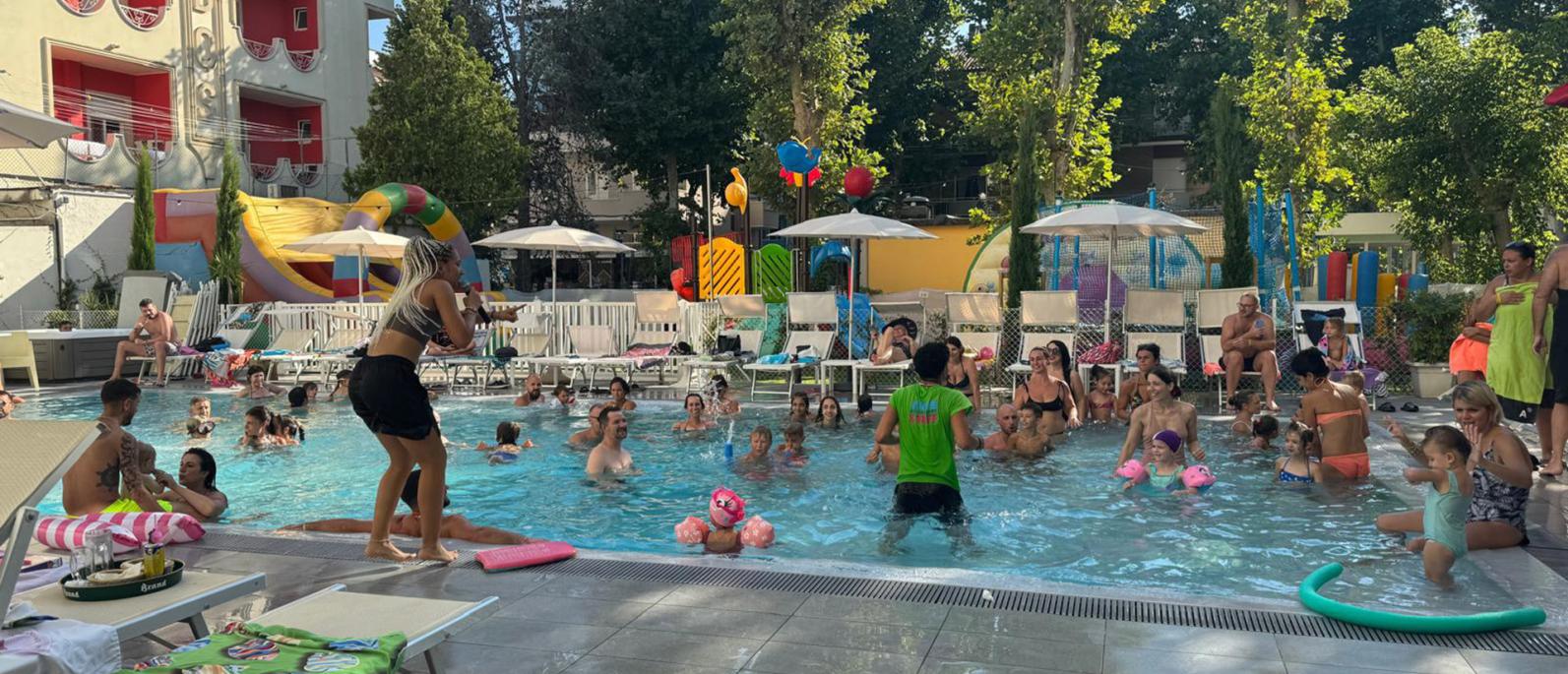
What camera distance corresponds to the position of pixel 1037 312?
42.3 ft

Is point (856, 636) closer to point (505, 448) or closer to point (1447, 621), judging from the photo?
point (1447, 621)

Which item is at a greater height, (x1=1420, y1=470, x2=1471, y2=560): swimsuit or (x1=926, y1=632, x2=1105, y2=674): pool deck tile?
(x1=1420, y1=470, x2=1471, y2=560): swimsuit

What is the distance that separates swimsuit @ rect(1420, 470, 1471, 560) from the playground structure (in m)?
19.6

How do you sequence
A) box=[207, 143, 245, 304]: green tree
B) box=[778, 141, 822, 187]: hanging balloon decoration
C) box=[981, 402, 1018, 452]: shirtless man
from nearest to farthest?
box=[981, 402, 1018, 452]: shirtless man < box=[778, 141, 822, 187]: hanging balloon decoration < box=[207, 143, 245, 304]: green tree

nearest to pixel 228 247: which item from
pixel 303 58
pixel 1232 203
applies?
pixel 303 58

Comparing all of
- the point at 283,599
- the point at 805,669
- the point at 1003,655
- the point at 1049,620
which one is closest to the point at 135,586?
the point at 283,599

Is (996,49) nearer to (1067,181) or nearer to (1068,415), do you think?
(1067,181)

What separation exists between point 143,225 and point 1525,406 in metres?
21.2

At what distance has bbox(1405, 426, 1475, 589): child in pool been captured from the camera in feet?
15.9

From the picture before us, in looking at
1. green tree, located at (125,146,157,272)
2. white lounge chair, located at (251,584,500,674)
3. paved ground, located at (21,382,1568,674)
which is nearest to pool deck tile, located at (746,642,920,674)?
paved ground, located at (21,382,1568,674)

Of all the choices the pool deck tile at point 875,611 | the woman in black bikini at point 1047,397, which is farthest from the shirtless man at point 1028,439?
the pool deck tile at point 875,611

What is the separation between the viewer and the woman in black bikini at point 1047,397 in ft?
33.1

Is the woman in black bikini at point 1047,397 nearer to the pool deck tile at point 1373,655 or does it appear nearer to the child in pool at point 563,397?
the child in pool at point 563,397

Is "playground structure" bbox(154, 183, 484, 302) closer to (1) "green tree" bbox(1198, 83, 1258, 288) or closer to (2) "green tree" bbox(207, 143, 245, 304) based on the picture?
(2) "green tree" bbox(207, 143, 245, 304)
